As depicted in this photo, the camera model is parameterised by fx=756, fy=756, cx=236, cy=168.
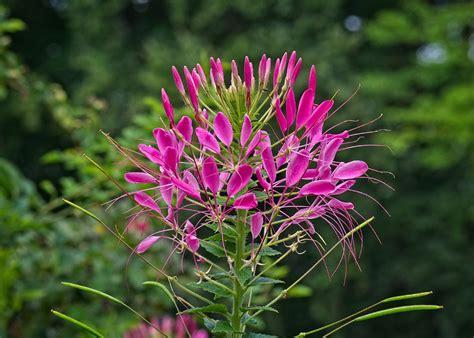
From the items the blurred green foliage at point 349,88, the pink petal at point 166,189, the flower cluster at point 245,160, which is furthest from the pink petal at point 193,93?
the blurred green foliage at point 349,88

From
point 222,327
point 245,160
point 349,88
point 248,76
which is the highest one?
point 349,88

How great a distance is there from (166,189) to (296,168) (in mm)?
192

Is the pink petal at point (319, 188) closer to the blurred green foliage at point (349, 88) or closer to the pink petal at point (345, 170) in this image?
the pink petal at point (345, 170)

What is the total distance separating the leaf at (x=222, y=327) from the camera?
1.05 meters

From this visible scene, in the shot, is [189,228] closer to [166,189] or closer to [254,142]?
[166,189]

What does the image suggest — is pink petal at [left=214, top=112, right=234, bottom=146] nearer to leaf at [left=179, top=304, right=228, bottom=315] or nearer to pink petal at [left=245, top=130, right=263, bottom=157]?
pink petal at [left=245, top=130, right=263, bottom=157]

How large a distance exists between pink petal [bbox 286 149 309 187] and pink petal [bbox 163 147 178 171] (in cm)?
15

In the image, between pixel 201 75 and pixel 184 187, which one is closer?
pixel 184 187

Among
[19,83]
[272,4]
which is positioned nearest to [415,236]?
[272,4]

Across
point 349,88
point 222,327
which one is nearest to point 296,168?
point 222,327

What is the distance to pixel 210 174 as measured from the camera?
1.00m

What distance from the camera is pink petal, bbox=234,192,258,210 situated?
99 centimetres

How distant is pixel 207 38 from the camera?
10.0m

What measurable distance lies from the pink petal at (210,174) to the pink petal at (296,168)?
3.8 inches
